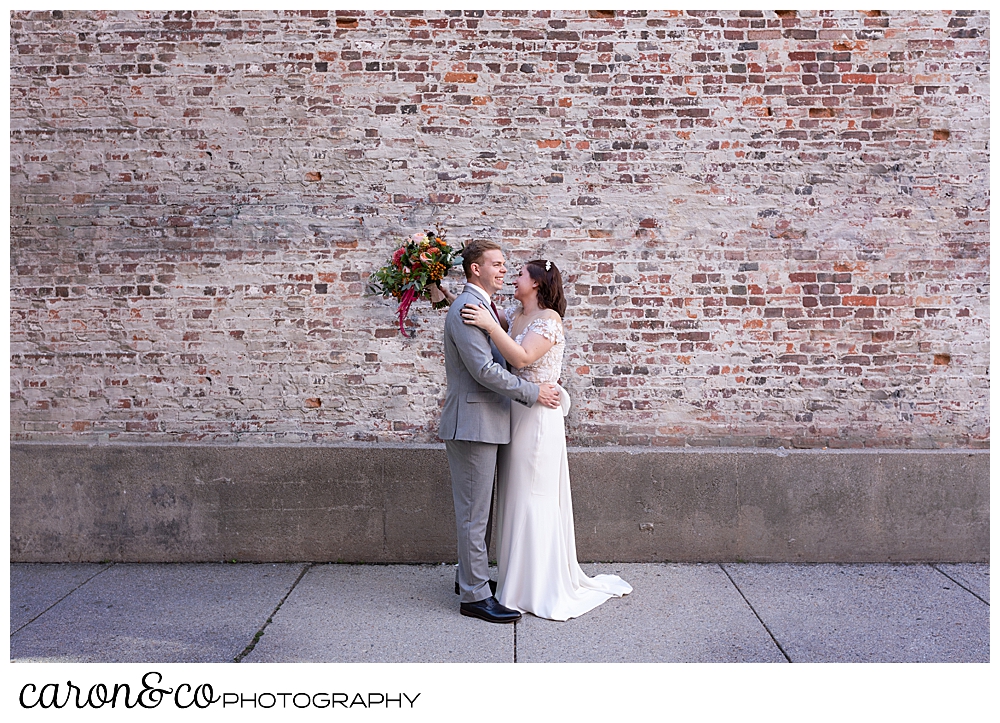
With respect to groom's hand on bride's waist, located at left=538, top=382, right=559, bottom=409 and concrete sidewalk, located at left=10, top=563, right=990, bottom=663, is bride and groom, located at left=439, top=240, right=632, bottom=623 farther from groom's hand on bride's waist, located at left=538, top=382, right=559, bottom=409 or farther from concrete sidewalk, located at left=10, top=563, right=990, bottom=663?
concrete sidewalk, located at left=10, top=563, right=990, bottom=663

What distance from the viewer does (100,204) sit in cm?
557

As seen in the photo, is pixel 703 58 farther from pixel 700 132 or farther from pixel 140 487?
pixel 140 487

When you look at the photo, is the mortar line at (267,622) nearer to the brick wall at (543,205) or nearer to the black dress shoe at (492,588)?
the brick wall at (543,205)

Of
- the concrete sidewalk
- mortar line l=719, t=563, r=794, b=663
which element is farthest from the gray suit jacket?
mortar line l=719, t=563, r=794, b=663

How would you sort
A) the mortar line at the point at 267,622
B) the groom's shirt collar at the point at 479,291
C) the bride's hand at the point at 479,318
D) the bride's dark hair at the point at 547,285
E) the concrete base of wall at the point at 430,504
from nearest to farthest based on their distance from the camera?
the mortar line at the point at 267,622
the bride's hand at the point at 479,318
the groom's shirt collar at the point at 479,291
the bride's dark hair at the point at 547,285
the concrete base of wall at the point at 430,504

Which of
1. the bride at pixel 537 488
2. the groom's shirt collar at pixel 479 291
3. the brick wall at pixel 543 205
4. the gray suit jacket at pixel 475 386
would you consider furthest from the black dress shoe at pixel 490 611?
the groom's shirt collar at pixel 479 291

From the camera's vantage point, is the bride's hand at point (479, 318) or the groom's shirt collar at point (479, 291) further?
the groom's shirt collar at point (479, 291)

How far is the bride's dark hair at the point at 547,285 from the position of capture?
14.8 feet

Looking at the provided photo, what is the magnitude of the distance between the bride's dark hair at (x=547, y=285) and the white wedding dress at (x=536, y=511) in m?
0.12

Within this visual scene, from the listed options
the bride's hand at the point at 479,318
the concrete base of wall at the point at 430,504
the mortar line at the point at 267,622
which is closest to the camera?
the mortar line at the point at 267,622

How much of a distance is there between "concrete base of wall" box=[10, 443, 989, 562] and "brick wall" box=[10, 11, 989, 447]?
187mm

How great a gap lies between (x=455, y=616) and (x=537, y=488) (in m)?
0.86

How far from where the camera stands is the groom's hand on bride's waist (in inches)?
177
